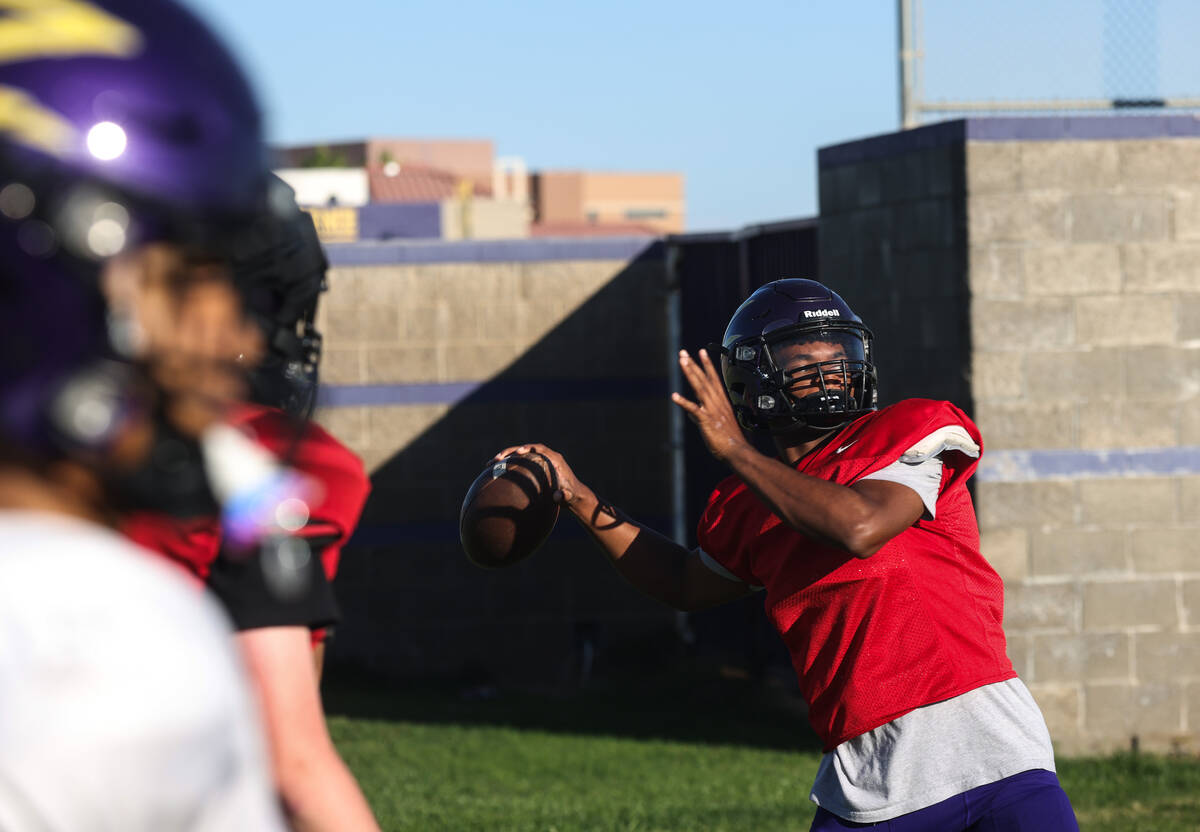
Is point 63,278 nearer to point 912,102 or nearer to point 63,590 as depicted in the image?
point 63,590

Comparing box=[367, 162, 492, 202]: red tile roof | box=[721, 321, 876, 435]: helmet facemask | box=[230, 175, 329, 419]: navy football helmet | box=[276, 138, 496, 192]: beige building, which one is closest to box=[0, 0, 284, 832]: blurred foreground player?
box=[230, 175, 329, 419]: navy football helmet

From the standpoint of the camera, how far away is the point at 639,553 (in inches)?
151

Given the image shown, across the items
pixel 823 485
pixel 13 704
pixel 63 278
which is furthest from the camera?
pixel 823 485

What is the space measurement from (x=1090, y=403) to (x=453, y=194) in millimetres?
32294

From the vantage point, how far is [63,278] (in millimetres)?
1087

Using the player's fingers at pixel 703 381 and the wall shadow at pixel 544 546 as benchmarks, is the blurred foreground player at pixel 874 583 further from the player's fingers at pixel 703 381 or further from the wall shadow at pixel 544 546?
the wall shadow at pixel 544 546

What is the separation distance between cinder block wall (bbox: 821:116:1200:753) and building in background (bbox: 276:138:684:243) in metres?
3.97

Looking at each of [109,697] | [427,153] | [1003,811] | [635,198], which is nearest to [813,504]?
[1003,811]

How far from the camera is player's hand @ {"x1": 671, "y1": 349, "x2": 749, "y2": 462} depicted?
130 inches

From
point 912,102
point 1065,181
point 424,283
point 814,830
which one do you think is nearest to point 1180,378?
point 1065,181

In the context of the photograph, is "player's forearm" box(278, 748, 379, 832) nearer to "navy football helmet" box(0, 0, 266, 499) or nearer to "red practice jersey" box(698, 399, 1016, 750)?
"navy football helmet" box(0, 0, 266, 499)

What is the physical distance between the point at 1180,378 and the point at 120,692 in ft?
27.2

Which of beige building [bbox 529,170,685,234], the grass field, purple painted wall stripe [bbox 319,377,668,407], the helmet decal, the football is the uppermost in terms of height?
beige building [bbox 529,170,685,234]

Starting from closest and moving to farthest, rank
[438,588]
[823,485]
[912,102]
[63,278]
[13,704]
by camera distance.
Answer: [13,704] → [63,278] → [823,485] → [912,102] → [438,588]
